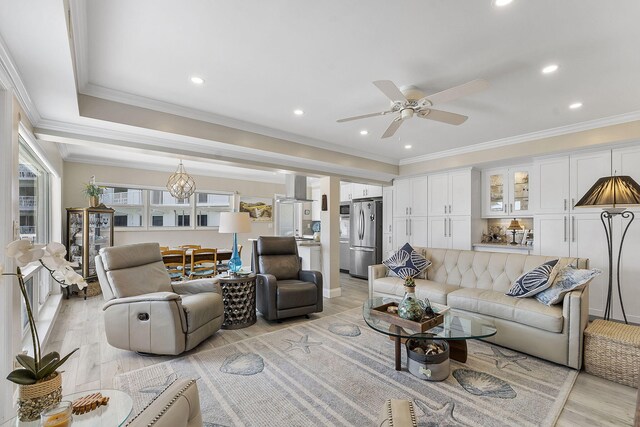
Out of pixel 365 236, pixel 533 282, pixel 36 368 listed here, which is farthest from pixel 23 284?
pixel 365 236

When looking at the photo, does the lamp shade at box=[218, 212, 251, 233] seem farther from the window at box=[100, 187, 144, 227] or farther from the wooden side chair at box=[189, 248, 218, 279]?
the window at box=[100, 187, 144, 227]

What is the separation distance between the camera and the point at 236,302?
355 centimetres

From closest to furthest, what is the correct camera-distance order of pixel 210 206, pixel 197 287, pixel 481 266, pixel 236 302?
pixel 197 287 < pixel 236 302 < pixel 481 266 < pixel 210 206

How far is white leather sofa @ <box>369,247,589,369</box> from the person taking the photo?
2.59 m

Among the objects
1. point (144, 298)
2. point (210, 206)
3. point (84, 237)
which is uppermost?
point (210, 206)

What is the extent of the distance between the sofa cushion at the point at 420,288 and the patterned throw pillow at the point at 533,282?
67 cm

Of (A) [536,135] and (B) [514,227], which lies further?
(B) [514,227]

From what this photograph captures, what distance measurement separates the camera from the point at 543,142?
13.1 ft

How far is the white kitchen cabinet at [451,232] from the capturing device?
4.99 metres

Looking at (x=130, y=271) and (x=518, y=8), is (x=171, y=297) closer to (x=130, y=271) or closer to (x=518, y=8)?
(x=130, y=271)

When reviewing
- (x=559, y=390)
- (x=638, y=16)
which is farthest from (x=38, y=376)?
(x=638, y=16)

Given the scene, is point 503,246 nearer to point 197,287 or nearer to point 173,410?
point 197,287

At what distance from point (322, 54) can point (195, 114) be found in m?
1.74

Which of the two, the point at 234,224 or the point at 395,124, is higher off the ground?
the point at 395,124
